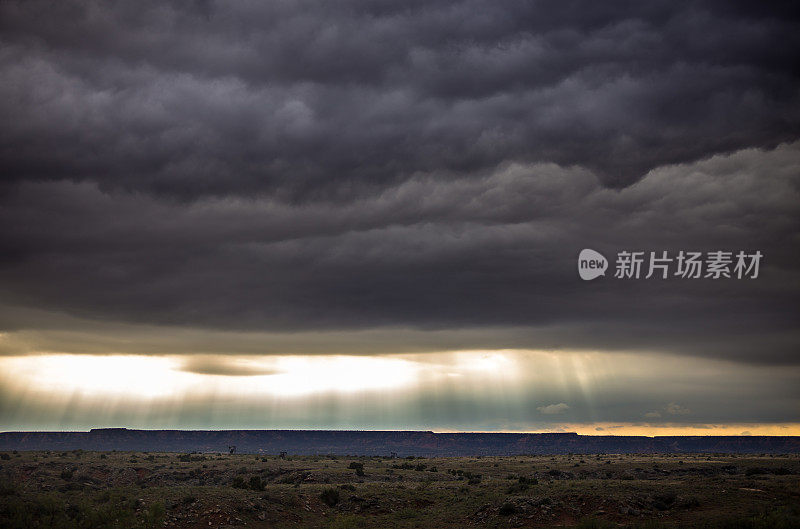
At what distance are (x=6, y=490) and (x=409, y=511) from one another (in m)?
28.5

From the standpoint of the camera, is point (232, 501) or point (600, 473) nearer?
point (232, 501)

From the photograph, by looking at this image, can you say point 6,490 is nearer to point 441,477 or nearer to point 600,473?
point 441,477

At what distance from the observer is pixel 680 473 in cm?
7300

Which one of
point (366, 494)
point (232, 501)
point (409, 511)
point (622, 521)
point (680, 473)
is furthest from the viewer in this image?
point (680, 473)

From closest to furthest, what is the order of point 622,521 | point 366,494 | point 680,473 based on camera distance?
point 622,521 → point 366,494 → point 680,473

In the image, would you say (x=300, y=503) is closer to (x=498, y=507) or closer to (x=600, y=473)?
(x=498, y=507)

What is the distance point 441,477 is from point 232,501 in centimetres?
3390

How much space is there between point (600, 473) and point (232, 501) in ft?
154

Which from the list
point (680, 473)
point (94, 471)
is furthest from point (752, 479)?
point (94, 471)

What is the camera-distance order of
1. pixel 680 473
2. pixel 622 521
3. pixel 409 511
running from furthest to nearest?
pixel 680 473
pixel 409 511
pixel 622 521

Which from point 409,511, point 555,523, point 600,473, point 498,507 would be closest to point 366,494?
point 409,511

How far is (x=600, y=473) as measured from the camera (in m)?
74.7

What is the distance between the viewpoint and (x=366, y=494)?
5378cm

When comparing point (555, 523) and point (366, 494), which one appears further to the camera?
point (366, 494)
